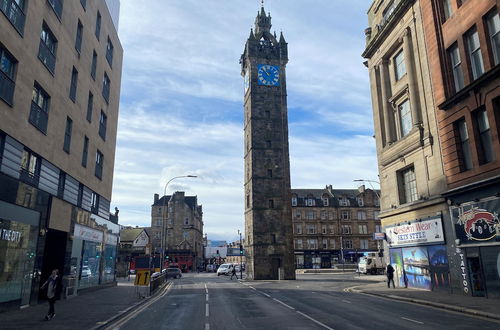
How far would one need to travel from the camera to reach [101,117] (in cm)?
2916

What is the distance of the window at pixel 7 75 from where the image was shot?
14.3 metres

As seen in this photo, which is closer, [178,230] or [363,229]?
[363,229]

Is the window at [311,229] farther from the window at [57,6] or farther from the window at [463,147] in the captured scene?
the window at [57,6]

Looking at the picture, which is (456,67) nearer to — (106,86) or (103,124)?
(106,86)

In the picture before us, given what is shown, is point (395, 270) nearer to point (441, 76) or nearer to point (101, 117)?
point (441, 76)

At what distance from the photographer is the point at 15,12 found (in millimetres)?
15266

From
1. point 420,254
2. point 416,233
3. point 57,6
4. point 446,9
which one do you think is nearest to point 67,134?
point 57,6

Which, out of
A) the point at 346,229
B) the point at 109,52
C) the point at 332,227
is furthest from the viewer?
the point at 346,229

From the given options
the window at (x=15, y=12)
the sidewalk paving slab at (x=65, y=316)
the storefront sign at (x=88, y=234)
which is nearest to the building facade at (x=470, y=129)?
the sidewalk paving slab at (x=65, y=316)

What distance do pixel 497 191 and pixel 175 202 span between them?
76.1 meters

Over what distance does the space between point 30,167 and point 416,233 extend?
2325 cm

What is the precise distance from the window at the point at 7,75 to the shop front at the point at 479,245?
2239 centimetres

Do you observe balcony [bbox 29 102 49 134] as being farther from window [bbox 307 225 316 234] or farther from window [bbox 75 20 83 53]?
window [bbox 307 225 316 234]

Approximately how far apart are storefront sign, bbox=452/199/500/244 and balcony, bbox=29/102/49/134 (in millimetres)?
22297
